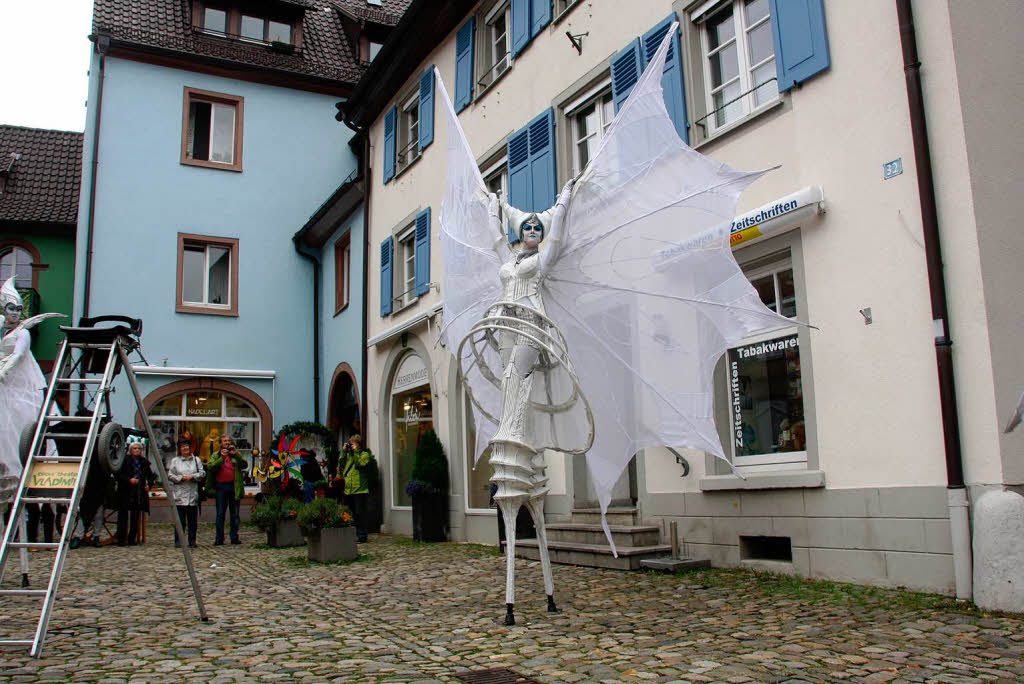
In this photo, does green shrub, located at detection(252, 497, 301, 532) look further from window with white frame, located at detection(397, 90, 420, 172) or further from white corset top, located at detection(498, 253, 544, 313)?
white corset top, located at detection(498, 253, 544, 313)

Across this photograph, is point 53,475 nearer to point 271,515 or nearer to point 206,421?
point 271,515

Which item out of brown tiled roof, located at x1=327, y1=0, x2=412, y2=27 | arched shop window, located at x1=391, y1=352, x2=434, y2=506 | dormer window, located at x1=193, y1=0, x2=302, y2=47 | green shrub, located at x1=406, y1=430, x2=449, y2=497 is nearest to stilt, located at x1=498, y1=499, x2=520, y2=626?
green shrub, located at x1=406, y1=430, x2=449, y2=497

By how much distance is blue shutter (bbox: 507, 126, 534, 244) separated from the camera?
12.7m

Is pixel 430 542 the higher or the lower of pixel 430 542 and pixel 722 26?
the lower

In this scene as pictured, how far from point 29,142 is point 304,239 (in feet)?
34.3

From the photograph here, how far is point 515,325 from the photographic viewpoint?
629 cm

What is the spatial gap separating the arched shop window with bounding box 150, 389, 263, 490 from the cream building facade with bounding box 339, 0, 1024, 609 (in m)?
11.2

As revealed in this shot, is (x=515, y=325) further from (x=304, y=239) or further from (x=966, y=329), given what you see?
(x=304, y=239)

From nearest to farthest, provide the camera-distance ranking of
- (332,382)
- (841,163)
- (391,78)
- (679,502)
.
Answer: (841,163) → (679,502) → (391,78) → (332,382)

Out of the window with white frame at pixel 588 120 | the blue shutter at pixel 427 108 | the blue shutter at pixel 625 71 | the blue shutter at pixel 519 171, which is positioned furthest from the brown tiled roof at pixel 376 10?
the blue shutter at pixel 625 71

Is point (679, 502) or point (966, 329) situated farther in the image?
point (679, 502)

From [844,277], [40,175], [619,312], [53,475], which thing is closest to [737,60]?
[844,277]

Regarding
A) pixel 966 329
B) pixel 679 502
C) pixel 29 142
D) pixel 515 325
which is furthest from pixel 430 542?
pixel 29 142

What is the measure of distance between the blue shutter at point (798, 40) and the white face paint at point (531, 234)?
10.2 ft
